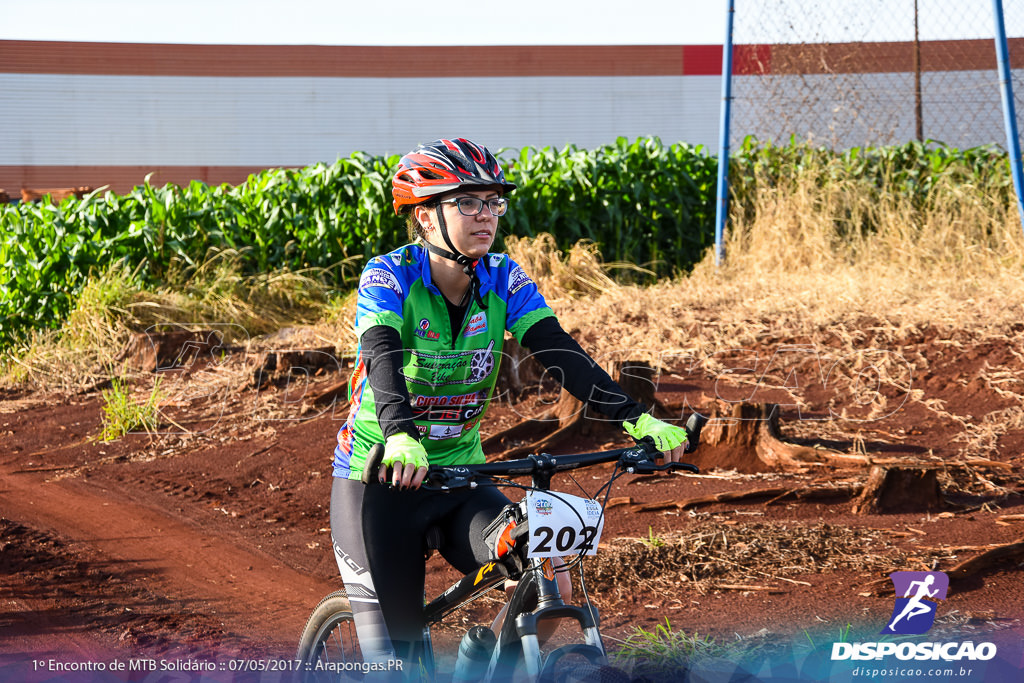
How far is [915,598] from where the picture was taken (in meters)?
4.31

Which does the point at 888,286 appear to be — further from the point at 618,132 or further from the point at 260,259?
the point at 618,132

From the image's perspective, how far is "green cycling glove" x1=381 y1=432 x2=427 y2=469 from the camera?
241cm

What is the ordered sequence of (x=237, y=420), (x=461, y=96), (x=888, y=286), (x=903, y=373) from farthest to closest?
(x=461, y=96), (x=888, y=286), (x=237, y=420), (x=903, y=373)

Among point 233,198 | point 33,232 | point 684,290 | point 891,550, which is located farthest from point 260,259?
point 891,550

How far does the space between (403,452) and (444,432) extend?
0.67 m

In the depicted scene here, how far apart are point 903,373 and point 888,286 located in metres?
1.92

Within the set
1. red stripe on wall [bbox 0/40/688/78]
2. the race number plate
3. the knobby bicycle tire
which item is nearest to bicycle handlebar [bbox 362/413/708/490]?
the race number plate

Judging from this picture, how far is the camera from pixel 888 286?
9500 mm

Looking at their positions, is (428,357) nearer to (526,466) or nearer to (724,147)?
(526,466)

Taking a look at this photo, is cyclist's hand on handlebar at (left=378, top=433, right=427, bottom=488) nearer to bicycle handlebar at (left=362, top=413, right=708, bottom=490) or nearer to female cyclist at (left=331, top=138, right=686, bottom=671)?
bicycle handlebar at (left=362, top=413, right=708, bottom=490)

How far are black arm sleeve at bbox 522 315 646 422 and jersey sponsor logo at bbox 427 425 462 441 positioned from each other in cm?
36

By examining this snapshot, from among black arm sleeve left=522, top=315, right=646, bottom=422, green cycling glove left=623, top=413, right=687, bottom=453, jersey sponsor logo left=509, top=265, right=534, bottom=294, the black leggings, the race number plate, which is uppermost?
jersey sponsor logo left=509, top=265, right=534, bottom=294

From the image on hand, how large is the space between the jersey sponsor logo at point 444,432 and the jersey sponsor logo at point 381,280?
446 millimetres

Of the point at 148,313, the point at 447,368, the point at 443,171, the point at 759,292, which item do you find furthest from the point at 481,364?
the point at 148,313
